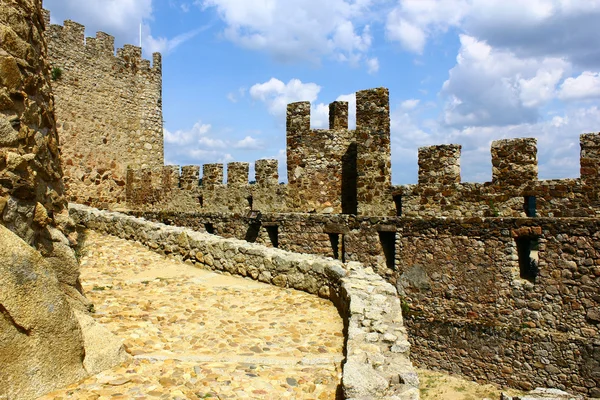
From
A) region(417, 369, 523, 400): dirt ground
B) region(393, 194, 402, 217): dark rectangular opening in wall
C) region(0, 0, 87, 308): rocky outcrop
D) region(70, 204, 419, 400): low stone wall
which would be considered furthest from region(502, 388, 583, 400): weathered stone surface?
region(0, 0, 87, 308): rocky outcrop

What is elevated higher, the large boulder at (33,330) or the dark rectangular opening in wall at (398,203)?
the dark rectangular opening in wall at (398,203)

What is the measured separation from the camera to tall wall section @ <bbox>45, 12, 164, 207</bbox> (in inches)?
614

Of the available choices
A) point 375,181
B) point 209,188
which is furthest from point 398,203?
point 209,188

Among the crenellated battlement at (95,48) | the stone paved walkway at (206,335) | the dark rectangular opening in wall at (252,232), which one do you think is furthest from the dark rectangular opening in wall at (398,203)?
the crenellated battlement at (95,48)

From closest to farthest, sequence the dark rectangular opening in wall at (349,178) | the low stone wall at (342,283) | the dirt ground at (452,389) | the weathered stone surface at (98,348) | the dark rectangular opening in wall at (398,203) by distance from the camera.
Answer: the low stone wall at (342,283) < the weathered stone surface at (98,348) < the dirt ground at (452,389) < the dark rectangular opening in wall at (398,203) < the dark rectangular opening in wall at (349,178)

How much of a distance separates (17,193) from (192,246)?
5545 mm

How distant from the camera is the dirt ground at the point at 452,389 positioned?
9.48 m

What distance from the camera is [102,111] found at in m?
16.7

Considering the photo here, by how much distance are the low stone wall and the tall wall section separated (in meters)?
3.97

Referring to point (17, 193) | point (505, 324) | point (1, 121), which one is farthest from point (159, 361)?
point (505, 324)

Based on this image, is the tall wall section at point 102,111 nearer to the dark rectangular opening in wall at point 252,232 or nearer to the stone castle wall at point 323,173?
the stone castle wall at point 323,173

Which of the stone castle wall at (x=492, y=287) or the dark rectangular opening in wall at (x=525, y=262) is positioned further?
the dark rectangular opening in wall at (x=525, y=262)

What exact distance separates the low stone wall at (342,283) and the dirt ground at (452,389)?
3.53m

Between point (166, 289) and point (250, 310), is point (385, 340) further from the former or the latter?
point (166, 289)
